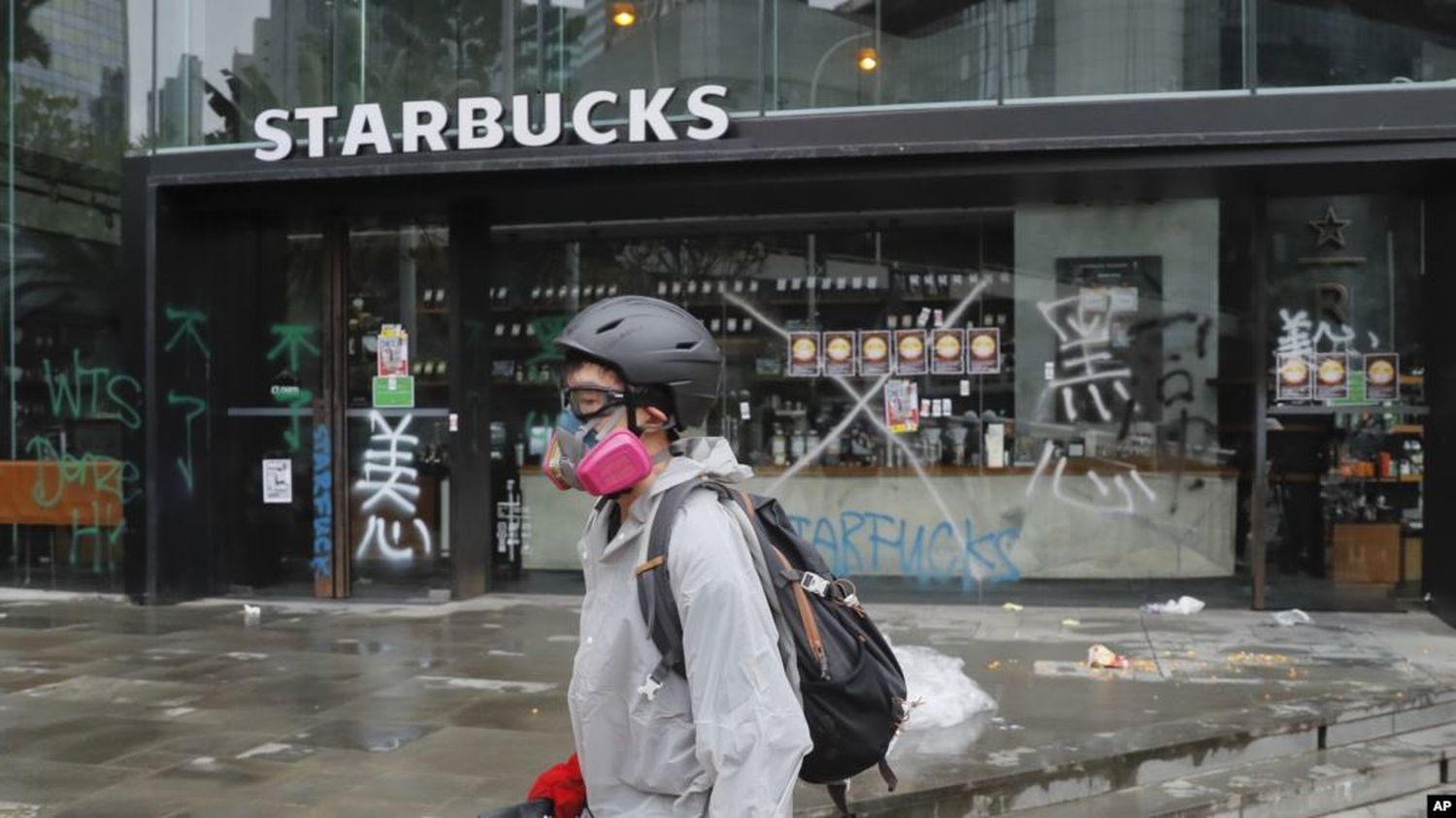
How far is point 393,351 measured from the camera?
37.5 feet

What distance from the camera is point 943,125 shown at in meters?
9.90

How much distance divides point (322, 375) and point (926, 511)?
546 centimetres

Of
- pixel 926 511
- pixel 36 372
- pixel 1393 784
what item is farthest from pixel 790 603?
pixel 36 372

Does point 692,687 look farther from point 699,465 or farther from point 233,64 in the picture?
point 233,64

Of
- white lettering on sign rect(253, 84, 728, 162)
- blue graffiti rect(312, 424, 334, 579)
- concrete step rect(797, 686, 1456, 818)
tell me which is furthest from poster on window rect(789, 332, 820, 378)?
concrete step rect(797, 686, 1456, 818)

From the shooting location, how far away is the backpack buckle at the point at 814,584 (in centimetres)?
271

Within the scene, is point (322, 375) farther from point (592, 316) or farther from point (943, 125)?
point (592, 316)

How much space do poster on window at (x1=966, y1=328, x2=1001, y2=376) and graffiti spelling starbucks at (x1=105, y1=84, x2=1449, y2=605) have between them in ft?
0.10

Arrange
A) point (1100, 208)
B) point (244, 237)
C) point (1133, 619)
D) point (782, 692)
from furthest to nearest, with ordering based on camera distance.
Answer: point (244, 237) → point (1100, 208) → point (1133, 619) → point (782, 692)

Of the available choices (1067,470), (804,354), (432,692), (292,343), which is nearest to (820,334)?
(804,354)

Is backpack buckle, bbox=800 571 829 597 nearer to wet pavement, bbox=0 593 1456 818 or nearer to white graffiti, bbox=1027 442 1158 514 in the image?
wet pavement, bbox=0 593 1456 818

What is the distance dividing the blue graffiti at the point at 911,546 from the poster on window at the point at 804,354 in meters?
1.30

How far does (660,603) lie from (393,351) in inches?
367

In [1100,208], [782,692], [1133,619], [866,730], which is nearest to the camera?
[782,692]
